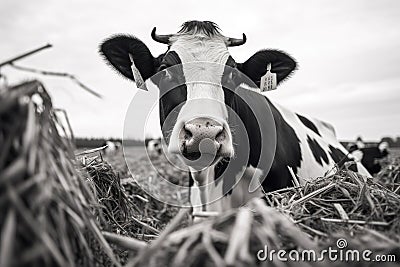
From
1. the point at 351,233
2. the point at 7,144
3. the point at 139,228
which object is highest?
the point at 7,144

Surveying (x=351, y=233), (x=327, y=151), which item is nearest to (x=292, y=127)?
(x=327, y=151)

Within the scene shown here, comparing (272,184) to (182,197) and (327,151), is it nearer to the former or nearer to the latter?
(327,151)

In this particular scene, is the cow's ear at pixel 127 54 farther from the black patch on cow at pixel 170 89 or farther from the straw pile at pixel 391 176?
the straw pile at pixel 391 176

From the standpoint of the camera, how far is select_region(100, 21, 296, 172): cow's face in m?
3.17

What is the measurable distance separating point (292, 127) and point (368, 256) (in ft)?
12.0

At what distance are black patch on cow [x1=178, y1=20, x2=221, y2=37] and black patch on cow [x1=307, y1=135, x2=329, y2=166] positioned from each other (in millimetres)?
1909

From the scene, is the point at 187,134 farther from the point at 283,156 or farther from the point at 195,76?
the point at 283,156

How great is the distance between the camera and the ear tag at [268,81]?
4.27 m

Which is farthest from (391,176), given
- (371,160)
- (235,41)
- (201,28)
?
(201,28)

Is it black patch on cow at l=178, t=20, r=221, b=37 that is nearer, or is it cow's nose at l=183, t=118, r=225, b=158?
cow's nose at l=183, t=118, r=225, b=158

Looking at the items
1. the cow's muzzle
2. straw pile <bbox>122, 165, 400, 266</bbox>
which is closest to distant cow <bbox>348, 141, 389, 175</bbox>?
the cow's muzzle

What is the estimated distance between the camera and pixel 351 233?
5.69 ft

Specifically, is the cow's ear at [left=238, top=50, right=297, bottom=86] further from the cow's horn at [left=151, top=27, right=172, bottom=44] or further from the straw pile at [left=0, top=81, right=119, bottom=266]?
the straw pile at [left=0, top=81, right=119, bottom=266]

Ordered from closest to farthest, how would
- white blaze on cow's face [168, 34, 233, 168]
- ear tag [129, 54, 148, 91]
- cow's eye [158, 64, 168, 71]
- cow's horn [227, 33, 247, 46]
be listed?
white blaze on cow's face [168, 34, 233, 168] → cow's eye [158, 64, 168, 71] → ear tag [129, 54, 148, 91] → cow's horn [227, 33, 247, 46]
